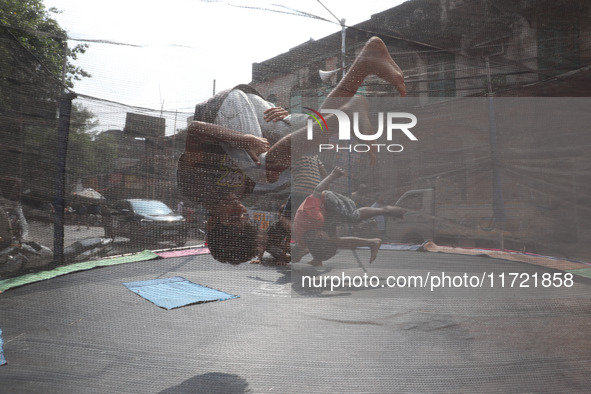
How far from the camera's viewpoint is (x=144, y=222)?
5.29ft

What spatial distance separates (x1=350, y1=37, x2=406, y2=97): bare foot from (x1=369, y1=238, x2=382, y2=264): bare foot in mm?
707

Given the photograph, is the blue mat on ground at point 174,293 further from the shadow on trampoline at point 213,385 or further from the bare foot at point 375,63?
the bare foot at point 375,63

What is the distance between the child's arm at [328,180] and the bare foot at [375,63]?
41cm

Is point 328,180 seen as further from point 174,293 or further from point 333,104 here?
point 174,293

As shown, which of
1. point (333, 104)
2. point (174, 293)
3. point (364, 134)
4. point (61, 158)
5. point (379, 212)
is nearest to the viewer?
point (333, 104)

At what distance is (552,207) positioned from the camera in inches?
77.2

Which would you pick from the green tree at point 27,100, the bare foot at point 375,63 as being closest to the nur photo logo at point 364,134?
the bare foot at point 375,63

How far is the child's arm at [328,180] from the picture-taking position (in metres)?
1.39

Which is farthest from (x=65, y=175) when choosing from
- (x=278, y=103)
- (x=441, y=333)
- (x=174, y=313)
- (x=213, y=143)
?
(x=441, y=333)

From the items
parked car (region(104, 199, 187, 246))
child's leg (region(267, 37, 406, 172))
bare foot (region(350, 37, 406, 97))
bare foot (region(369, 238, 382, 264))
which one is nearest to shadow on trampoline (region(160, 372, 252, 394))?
parked car (region(104, 199, 187, 246))

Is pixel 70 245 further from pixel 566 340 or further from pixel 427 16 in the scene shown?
pixel 566 340

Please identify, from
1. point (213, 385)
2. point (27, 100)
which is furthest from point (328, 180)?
point (27, 100)

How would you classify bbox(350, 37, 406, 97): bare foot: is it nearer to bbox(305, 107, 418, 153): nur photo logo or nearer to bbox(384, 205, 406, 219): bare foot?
bbox(305, 107, 418, 153): nur photo logo

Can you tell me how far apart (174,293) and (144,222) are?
1.91 meters
